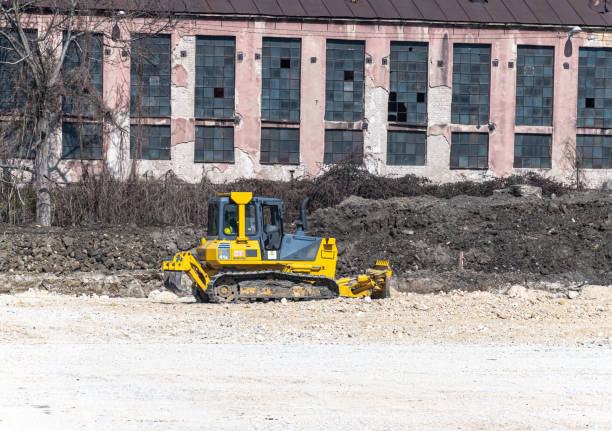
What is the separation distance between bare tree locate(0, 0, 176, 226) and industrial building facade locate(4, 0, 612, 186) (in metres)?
0.66

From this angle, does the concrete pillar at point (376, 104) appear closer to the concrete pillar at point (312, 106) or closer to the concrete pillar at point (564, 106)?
the concrete pillar at point (312, 106)

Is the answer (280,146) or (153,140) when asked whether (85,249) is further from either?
(280,146)

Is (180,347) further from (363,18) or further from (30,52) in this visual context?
(363,18)

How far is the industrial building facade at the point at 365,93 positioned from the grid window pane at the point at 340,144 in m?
0.06

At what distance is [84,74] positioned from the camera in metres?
35.8

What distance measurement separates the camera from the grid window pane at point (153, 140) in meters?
37.4

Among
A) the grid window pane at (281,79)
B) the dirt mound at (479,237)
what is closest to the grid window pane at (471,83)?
the grid window pane at (281,79)

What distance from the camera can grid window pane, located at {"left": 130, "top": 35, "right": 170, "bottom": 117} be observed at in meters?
37.4

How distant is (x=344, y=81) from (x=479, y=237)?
529 inches

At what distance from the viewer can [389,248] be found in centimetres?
2692

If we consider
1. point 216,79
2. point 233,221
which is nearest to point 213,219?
point 233,221

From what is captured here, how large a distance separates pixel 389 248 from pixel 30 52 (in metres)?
15.9

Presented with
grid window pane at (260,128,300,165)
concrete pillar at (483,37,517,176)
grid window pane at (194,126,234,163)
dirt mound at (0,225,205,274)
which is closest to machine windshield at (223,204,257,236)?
dirt mound at (0,225,205,274)

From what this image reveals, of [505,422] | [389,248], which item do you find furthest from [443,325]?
[389,248]
